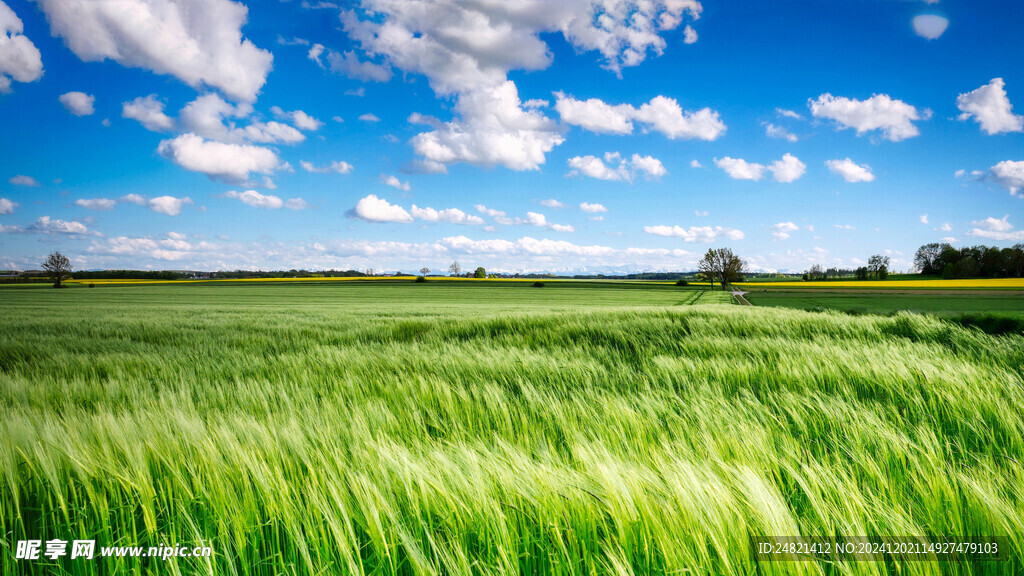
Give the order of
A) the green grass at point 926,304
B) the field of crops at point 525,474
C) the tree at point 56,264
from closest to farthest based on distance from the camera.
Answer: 1. the field of crops at point 525,474
2. the green grass at point 926,304
3. the tree at point 56,264

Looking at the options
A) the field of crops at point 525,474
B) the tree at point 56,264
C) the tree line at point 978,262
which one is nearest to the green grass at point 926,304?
the field of crops at point 525,474

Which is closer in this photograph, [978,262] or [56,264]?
[56,264]

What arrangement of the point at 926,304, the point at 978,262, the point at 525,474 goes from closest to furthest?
1. the point at 525,474
2. the point at 926,304
3. the point at 978,262

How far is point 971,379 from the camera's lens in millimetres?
2746

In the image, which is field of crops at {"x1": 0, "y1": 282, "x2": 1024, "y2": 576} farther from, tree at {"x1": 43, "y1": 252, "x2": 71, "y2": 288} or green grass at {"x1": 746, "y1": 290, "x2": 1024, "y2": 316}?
tree at {"x1": 43, "y1": 252, "x2": 71, "y2": 288}

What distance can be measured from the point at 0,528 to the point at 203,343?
6225mm

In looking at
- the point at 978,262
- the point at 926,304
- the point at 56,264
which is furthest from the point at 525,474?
the point at 978,262

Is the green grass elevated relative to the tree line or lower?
lower

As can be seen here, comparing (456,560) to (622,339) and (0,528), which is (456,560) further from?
(622,339)

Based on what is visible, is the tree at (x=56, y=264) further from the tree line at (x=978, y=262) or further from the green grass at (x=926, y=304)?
the tree line at (x=978, y=262)

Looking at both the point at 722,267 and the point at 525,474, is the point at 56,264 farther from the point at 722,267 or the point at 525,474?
the point at 722,267

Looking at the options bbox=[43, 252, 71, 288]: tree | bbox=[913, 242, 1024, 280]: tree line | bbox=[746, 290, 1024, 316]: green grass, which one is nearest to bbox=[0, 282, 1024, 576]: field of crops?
bbox=[746, 290, 1024, 316]: green grass

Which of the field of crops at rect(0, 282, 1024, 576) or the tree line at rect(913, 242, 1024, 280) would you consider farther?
the tree line at rect(913, 242, 1024, 280)

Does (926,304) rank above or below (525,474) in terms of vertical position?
below
